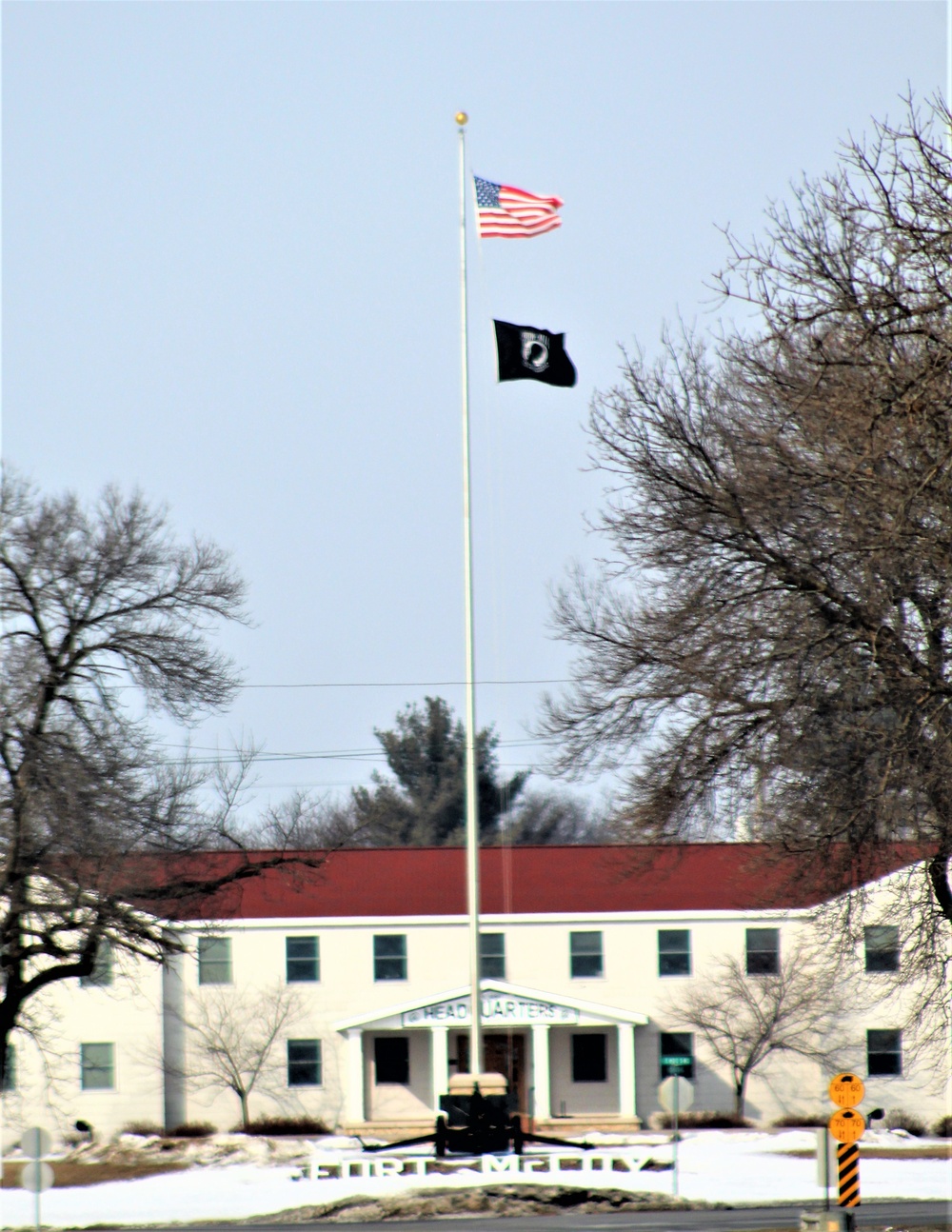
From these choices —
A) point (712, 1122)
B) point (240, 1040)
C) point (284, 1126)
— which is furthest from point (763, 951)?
point (240, 1040)

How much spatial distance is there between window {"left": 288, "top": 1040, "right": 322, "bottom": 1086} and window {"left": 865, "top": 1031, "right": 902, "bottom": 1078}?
1467 centimetres

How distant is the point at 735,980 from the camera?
143 ft

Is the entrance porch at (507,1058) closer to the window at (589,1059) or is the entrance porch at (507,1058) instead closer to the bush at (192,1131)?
the window at (589,1059)

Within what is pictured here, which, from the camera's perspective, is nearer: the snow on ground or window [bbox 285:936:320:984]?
the snow on ground

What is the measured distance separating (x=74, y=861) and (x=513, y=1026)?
81.6 ft

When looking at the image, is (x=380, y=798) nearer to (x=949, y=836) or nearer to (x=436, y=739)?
(x=436, y=739)

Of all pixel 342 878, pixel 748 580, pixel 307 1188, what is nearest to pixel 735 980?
pixel 342 878

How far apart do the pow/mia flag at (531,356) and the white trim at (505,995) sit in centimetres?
2206

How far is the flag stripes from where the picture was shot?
1900 cm

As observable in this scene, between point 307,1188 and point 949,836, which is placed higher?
point 949,836

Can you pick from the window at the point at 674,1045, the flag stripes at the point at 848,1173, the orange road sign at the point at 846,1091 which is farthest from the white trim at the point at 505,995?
the orange road sign at the point at 846,1091

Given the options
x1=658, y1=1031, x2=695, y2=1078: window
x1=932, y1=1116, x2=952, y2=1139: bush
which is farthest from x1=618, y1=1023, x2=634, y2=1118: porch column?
x1=932, y1=1116, x2=952, y2=1139: bush

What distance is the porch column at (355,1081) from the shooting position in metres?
44.5

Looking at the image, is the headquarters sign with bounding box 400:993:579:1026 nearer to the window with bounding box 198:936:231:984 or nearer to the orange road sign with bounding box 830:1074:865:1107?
the window with bounding box 198:936:231:984
